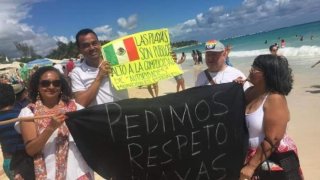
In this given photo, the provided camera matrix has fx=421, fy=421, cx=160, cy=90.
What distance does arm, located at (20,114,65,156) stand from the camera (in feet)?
10.9

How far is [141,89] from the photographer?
2055 centimetres

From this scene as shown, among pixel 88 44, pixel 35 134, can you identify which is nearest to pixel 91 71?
pixel 88 44

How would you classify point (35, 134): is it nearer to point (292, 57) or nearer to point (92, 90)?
point (92, 90)

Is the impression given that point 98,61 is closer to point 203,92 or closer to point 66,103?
point 66,103

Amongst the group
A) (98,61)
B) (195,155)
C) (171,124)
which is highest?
(98,61)

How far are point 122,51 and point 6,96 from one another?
136cm

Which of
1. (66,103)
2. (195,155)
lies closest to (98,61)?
(66,103)

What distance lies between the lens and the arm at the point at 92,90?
3980 millimetres

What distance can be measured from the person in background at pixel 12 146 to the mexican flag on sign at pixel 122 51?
1.17 metres

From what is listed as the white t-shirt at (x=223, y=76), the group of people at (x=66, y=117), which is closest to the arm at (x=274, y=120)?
the group of people at (x=66, y=117)

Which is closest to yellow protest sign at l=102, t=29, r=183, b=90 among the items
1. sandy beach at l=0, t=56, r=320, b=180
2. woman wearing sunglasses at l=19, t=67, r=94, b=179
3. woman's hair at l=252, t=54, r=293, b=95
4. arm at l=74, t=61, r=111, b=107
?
arm at l=74, t=61, r=111, b=107

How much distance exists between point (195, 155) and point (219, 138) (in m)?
0.27

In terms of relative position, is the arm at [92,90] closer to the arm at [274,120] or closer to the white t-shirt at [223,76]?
the white t-shirt at [223,76]

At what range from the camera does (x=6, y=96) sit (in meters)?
4.54
